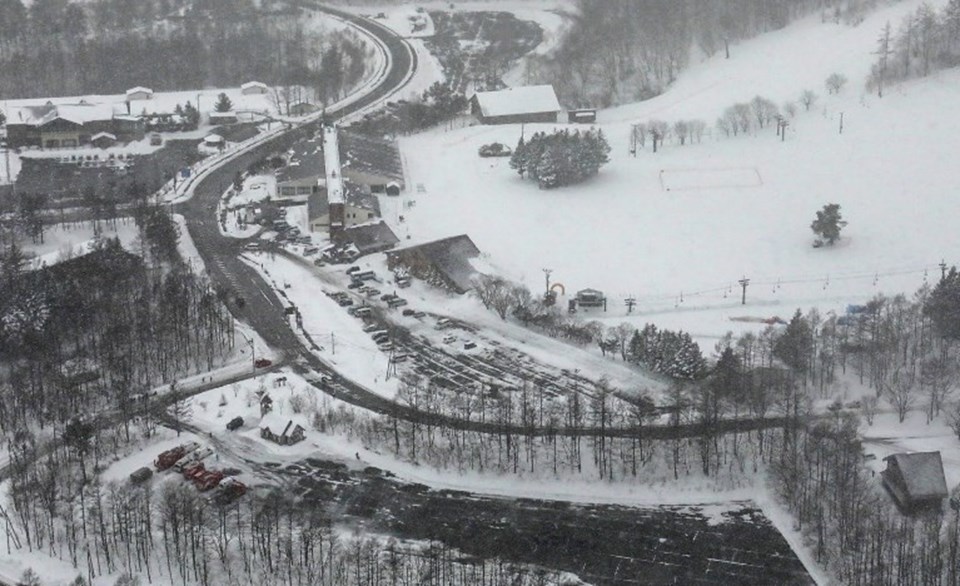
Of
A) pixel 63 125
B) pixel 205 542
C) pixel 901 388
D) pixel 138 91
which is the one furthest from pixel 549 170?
pixel 205 542

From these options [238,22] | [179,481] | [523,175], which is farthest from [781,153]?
[238,22]

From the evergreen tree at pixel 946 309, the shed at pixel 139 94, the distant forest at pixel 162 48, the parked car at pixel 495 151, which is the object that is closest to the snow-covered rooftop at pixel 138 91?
the shed at pixel 139 94

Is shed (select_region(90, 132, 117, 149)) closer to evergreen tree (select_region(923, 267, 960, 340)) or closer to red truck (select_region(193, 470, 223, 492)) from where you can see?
red truck (select_region(193, 470, 223, 492))

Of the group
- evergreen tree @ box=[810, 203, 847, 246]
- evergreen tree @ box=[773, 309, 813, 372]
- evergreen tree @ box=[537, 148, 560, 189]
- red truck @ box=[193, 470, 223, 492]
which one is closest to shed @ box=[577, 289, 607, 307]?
evergreen tree @ box=[773, 309, 813, 372]

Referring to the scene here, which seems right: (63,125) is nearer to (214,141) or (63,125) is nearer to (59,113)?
(59,113)

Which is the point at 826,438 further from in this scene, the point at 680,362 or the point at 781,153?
the point at 781,153

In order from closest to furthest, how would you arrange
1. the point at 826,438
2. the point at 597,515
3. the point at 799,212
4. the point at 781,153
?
1. the point at 597,515
2. the point at 826,438
3. the point at 799,212
4. the point at 781,153
